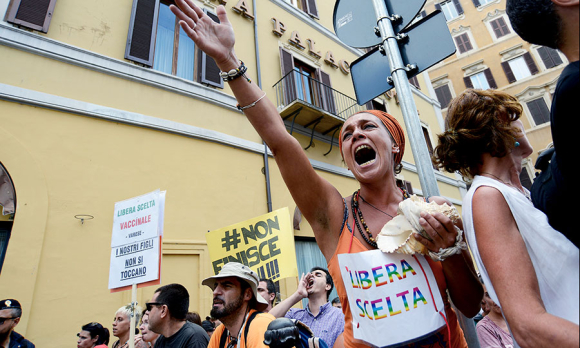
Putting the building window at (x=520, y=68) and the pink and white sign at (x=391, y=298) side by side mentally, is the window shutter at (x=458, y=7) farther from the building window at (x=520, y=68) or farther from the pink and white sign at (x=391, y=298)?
the pink and white sign at (x=391, y=298)

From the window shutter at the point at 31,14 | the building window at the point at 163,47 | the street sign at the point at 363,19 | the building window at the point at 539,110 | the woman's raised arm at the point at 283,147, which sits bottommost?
the woman's raised arm at the point at 283,147

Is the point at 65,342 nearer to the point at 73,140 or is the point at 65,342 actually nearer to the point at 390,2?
the point at 73,140

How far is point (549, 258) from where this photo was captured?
2.96 feet

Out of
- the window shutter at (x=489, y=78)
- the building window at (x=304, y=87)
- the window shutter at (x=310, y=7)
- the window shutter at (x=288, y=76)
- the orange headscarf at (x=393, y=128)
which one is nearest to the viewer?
the orange headscarf at (x=393, y=128)

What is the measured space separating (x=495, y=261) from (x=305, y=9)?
40.8 feet

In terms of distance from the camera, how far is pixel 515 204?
40.5 inches

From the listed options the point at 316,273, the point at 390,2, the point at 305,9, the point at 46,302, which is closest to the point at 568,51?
the point at 390,2

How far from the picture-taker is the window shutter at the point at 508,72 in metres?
21.4

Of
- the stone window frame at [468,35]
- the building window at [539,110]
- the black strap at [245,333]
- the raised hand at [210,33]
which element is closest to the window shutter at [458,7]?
the stone window frame at [468,35]

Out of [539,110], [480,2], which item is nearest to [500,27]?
[480,2]

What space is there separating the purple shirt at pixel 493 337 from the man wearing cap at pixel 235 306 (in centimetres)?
198

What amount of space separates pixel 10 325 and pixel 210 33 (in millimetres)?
4528

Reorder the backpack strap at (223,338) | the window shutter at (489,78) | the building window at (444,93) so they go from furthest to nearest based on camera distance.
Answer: the building window at (444,93), the window shutter at (489,78), the backpack strap at (223,338)

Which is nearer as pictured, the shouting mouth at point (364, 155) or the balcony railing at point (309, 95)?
the shouting mouth at point (364, 155)
